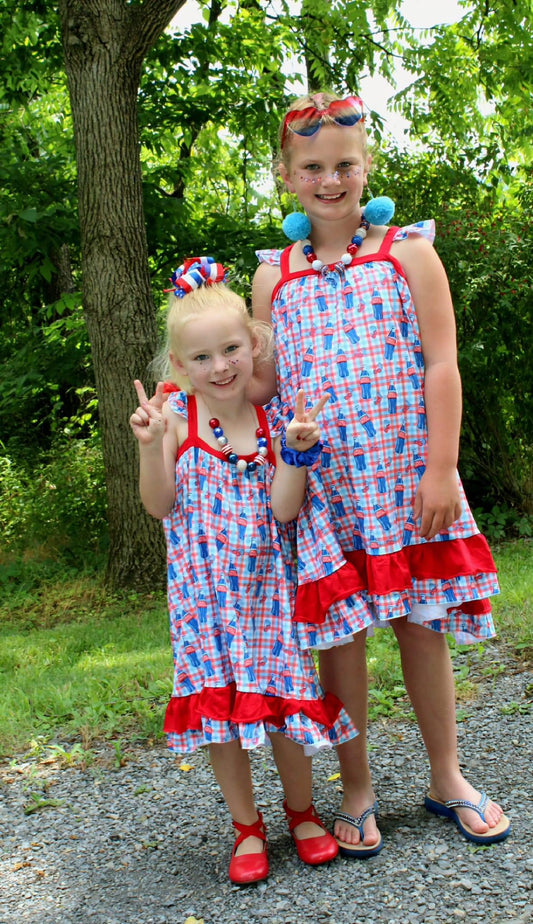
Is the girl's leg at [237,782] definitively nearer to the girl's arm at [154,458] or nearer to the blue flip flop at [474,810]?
the blue flip flop at [474,810]

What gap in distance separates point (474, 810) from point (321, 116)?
6.32 feet

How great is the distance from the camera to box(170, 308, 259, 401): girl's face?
2.32 metres

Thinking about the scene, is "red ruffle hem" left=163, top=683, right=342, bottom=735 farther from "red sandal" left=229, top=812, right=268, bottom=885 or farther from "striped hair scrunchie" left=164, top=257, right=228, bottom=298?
"striped hair scrunchie" left=164, top=257, right=228, bottom=298

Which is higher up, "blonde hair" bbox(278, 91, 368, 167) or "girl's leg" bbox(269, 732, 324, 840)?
"blonde hair" bbox(278, 91, 368, 167)

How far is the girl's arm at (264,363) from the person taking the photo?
249 centimetres

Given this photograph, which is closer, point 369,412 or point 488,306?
point 369,412

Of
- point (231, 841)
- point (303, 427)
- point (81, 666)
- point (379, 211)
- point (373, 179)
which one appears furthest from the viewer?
point (373, 179)

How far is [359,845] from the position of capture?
7.92 feet

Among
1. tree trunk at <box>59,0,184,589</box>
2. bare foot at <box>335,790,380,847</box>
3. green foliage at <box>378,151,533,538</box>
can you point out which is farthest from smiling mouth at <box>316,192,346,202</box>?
green foliage at <box>378,151,533,538</box>

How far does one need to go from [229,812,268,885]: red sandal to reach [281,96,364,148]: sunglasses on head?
1.89 meters

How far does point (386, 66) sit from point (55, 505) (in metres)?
5.18

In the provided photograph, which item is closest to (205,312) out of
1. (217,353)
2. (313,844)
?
(217,353)

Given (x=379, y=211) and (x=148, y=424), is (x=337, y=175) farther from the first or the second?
(x=148, y=424)

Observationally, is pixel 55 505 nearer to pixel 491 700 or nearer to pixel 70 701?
pixel 70 701
